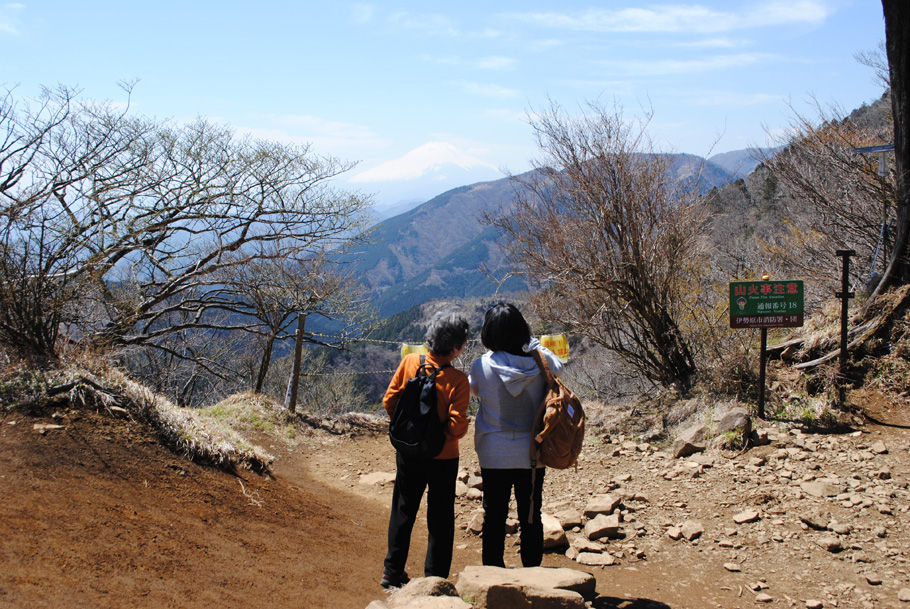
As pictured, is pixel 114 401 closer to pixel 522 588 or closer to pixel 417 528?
pixel 417 528

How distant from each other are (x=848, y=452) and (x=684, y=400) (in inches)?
82.9

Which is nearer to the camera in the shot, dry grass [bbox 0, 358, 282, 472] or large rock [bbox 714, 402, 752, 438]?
dry grass [bbox 0, 358, 282, 472]

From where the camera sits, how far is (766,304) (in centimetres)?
558

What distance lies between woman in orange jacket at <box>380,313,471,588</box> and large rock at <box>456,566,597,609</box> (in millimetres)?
373

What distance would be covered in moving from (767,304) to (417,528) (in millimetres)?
3720

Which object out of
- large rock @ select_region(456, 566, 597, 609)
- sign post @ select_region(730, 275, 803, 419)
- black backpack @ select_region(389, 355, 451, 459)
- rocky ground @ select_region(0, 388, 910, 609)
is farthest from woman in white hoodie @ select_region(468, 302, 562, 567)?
sign post @ select_region(730, 275, 803, 419)

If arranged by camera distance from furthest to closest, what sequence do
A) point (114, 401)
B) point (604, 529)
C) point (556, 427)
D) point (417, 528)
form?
point (417, 528)
point (114, 401)
point (604, 529)
point (556, 427)

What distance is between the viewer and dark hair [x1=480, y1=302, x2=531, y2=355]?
3.05 metres

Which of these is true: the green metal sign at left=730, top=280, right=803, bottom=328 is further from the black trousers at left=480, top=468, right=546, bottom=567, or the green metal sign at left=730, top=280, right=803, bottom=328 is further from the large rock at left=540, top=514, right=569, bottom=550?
the black trousers at left=480, top=468, right=546, bottom=567

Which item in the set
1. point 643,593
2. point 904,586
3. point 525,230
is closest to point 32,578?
point 643,593

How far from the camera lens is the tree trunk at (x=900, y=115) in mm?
5770

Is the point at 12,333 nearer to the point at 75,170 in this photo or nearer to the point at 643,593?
the point at 643,593

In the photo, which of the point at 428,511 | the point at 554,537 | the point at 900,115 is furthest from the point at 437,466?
the point at 900,115

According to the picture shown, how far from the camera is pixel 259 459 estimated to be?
548cm
